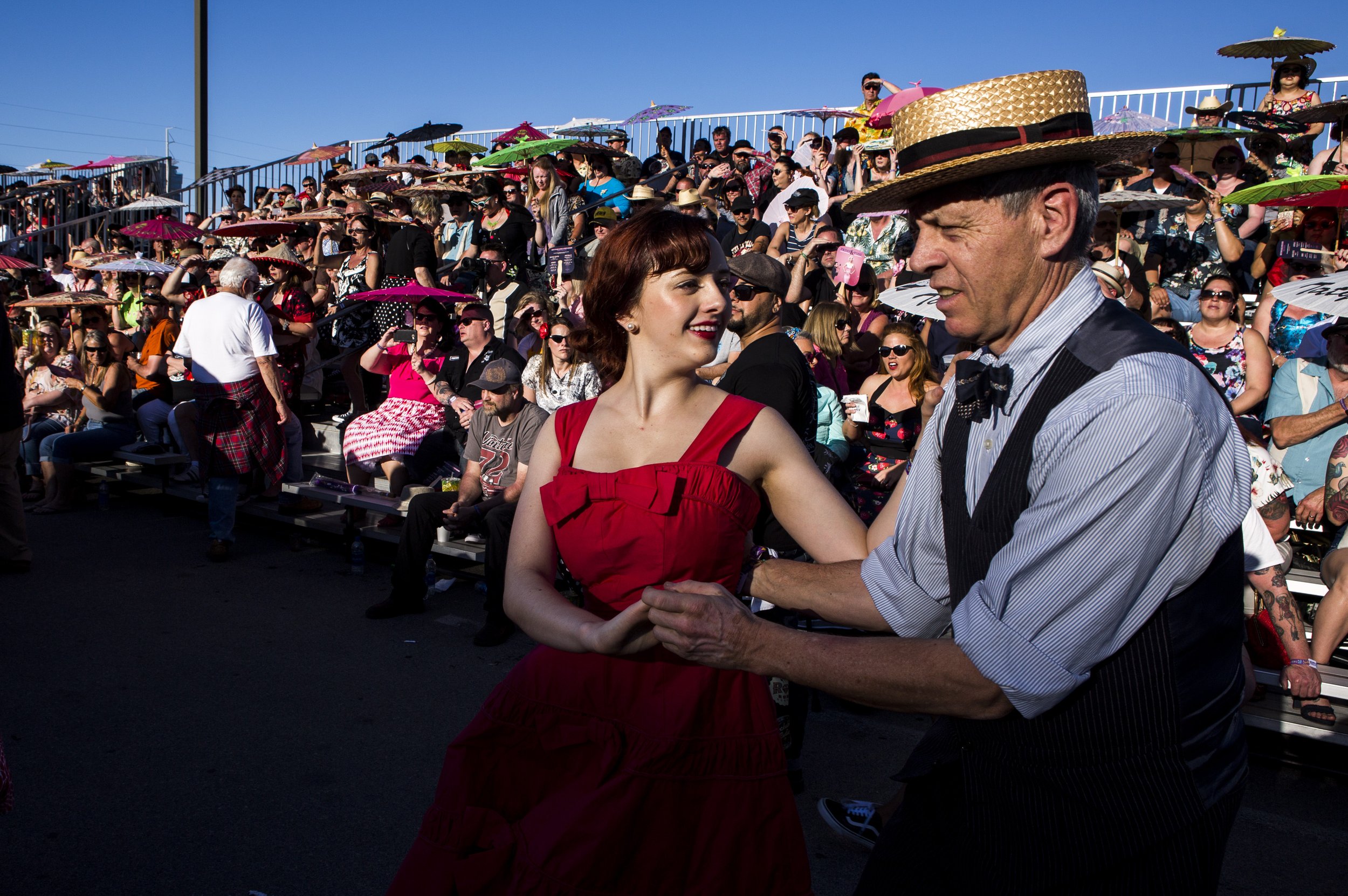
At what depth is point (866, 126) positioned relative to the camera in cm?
1245

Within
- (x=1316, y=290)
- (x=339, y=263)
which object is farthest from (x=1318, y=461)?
(x=339, y=263)

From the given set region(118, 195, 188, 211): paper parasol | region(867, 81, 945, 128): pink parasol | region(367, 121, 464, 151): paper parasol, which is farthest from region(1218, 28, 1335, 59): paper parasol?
region(118, 195, 188, 211): paper parasol

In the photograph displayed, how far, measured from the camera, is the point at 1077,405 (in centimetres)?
145

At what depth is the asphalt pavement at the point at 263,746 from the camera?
3.65 m

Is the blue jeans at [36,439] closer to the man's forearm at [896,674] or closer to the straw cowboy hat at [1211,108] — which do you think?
the man's forearm at [896,674]

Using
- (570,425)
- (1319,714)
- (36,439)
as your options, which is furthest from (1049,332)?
(36,439)

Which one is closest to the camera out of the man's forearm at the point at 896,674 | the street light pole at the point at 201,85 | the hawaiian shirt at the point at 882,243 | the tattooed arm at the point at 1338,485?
the man's forearm at the point at 896,674

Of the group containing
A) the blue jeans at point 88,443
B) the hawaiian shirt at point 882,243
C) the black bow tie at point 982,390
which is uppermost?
the hawaiian shirt at point 882,243

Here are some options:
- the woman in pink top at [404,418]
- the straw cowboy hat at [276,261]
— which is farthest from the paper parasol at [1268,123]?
the straw cowboy hat at [276,261]

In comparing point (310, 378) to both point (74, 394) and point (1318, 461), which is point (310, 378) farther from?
point (1318, 461)

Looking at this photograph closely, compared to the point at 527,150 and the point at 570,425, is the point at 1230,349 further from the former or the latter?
the point at 527,150

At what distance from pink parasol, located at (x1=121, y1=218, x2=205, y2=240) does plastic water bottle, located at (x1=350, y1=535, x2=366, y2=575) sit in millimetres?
9155

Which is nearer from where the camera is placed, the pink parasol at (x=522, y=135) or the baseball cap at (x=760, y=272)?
the baseball cap at (x=760, y=272)

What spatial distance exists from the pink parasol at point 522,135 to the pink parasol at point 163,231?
17.1 feet
